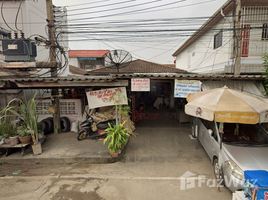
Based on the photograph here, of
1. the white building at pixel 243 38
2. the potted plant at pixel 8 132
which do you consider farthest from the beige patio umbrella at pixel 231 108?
the potted plant at pixel 8 132

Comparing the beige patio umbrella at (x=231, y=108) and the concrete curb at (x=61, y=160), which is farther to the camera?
the concrete curb at (x=61, y=160)

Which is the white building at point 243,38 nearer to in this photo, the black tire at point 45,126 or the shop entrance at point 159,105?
the shop entrance at point 159,105

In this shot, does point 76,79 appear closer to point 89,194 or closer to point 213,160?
point 89,194

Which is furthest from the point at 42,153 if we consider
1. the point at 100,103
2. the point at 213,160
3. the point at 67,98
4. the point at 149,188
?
the point at 213,160

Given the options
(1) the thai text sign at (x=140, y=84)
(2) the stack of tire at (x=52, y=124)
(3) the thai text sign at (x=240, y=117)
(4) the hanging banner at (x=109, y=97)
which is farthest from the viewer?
(2) the stack of tire at (x=52, y=124)

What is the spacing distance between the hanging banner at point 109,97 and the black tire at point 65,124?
101 inches

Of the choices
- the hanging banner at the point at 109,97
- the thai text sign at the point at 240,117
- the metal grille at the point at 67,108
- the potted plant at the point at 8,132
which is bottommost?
the potted plant at the point at 8,132

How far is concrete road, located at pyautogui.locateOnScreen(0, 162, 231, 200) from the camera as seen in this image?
347 cm

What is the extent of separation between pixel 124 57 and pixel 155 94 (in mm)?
11010

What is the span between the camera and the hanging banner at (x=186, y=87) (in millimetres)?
6398

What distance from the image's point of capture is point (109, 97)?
599 cm

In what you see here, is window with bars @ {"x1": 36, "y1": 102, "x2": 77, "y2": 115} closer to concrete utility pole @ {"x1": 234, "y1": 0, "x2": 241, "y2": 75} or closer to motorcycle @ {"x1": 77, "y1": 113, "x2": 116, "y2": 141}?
motorcycle @ {"x1": 77, "y1": 113, "x2": 116, "y2": 141}

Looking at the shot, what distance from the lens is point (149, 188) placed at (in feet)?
12.1

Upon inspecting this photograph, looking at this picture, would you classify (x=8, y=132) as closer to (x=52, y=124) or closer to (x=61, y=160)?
(x=52, y=124)
